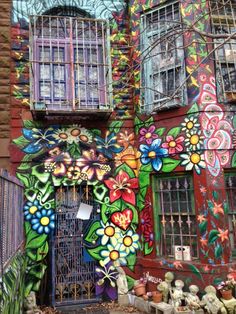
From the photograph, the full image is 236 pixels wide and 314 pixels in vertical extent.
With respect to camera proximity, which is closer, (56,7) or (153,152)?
(153,152)

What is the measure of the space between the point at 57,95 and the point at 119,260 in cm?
411

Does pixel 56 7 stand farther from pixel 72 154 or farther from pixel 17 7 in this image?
pixel 72 154

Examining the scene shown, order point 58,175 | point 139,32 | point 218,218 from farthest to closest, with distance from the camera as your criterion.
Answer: point 139,32
point 58,175
point 218,218

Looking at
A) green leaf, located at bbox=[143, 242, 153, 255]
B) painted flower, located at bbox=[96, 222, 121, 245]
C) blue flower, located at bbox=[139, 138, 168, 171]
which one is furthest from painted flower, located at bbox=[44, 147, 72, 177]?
green leaf, located at bbox=[143, 242, 153, 255]

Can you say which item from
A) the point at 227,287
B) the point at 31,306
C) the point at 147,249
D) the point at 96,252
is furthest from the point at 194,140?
the point at 31,306

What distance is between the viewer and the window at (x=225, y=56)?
732 cm

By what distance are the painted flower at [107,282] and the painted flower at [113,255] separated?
14 centimetres

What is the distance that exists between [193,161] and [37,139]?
3.50 metres

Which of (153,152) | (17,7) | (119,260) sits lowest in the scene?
(119,260)

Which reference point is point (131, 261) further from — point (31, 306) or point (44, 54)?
point (44, 54)

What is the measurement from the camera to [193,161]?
7.11 metres

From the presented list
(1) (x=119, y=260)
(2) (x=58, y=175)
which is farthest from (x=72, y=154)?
(1) (x=119, y=260)

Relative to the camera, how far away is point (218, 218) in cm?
680

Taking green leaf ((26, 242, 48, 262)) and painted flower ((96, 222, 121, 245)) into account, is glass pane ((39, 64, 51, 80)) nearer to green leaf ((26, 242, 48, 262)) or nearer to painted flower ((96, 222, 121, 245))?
painted flower ((96, 222, 121, 245))
